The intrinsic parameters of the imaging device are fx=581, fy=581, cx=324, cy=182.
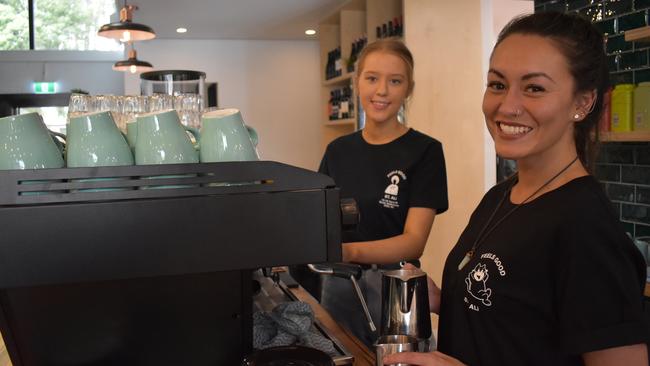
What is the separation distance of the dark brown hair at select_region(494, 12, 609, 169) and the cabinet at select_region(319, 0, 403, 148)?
11.2 feet

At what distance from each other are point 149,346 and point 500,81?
78 centimetres

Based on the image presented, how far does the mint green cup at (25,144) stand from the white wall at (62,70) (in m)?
6.98

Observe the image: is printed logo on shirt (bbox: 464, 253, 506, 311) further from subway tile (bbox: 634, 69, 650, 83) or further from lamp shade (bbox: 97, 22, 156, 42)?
lamp shade (bbox: 97, 22, 156, 42)

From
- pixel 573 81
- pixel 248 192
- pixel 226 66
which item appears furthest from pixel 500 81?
pixel 226 66

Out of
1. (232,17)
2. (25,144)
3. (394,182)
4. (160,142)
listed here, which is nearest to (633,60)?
(394,182)

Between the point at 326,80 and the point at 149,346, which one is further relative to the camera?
the point at 326,80

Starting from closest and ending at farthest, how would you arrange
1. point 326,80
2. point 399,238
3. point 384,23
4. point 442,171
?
point 399,238 < point 442,171 < point 384,23 < point 326,80

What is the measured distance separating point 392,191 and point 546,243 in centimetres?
86

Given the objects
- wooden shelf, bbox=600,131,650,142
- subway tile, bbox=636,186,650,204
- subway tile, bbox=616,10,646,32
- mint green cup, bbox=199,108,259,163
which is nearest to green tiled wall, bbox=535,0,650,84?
subway tile, bbox=616,10,646,32

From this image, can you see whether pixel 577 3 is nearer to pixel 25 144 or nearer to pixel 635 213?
pixel 635 213

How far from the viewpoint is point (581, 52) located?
1.04 m

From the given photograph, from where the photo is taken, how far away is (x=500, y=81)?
1.10 metres

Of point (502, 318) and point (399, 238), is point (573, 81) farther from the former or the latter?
point (399, 238)

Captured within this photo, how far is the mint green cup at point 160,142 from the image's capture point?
77cm
